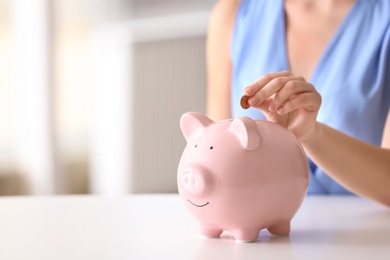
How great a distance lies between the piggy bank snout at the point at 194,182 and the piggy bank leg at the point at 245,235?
0.20ft

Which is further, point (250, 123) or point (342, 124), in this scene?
point (342, 124)

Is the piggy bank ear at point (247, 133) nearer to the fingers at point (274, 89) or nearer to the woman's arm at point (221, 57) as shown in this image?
the fingers at point (274, 89)

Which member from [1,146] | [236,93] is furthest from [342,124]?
[1,146]

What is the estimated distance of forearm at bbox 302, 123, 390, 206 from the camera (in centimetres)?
106

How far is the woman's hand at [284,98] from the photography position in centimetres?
87

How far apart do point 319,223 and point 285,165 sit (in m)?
0.17

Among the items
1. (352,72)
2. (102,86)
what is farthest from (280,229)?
(102,86)

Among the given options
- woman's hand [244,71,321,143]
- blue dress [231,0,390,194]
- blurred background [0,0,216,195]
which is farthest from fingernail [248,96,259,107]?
blurred background [0,0,216,195]

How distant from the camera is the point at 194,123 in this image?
0.87 metres

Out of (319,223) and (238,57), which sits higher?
(238,57)

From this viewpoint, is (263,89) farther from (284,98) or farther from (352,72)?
(352,72)

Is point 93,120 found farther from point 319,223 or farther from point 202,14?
point 319,223

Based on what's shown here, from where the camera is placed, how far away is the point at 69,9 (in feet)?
13.1

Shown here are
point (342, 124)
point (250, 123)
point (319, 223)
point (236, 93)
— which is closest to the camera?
point (250, 123)
